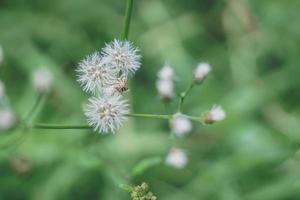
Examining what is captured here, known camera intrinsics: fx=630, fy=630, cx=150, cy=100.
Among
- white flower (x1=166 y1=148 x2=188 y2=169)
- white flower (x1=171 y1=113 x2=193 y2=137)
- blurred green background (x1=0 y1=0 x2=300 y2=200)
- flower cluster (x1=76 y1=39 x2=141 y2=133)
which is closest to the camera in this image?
flower cluster (x1=76 y1=39 x2=141 y2=133)

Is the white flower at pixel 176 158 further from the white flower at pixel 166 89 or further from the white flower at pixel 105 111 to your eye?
the white flower at pixel 105 111

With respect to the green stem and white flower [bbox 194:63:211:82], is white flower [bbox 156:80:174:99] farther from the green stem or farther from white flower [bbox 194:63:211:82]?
the green stem

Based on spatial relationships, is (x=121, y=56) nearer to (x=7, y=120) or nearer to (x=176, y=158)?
(x=7, y=120)

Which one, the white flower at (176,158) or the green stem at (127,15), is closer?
the green stem at (127,15)

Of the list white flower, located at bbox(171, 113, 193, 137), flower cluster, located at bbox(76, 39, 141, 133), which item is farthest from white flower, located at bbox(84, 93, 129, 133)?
white flower, located at bbox(171, 113, 193, 137)

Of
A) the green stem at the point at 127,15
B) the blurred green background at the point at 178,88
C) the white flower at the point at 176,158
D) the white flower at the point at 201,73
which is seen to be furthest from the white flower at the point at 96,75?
the blurred green background at the point at 178,88

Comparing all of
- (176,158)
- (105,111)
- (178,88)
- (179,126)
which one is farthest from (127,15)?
(178,88)
